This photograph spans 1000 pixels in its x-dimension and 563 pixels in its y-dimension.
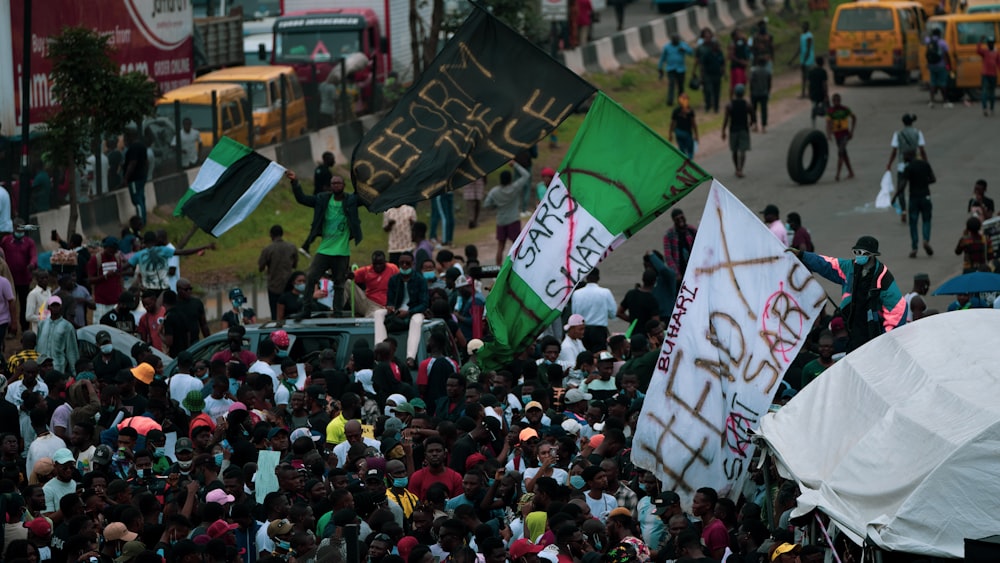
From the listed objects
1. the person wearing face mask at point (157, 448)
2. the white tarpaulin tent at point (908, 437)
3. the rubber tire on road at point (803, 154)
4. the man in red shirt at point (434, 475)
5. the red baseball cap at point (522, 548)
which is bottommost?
the rubber tire on road at point (803, 154)

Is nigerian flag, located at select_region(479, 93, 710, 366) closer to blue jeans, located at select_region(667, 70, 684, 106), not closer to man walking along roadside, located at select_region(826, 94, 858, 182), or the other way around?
man walking along roadside, located at select_region(826, 94, 858, 182)

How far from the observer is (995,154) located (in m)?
30.1

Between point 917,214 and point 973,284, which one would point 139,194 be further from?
point 973,284

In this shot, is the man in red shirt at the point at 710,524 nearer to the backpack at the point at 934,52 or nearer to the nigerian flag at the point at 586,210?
the nigerian flag at the point at 586,210

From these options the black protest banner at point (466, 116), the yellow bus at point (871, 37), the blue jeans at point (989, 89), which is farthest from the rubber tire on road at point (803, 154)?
the black protest banner at point (466, 116)

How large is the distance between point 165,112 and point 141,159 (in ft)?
9.49

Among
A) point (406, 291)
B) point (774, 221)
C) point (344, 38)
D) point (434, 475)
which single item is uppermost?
point (434, 475)

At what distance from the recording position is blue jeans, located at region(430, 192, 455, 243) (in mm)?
25047

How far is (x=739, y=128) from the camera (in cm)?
2777

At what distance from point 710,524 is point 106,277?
10.6m

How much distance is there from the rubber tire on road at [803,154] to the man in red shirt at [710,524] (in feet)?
57.0

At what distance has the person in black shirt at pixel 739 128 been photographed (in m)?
27.4

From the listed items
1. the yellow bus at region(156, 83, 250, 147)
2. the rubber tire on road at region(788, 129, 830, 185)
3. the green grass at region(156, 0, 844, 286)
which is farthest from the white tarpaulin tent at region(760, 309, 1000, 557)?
the yellow bus at region(156, 83, 250, 147)

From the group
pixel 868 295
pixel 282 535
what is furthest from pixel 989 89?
pixel 282 535
